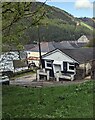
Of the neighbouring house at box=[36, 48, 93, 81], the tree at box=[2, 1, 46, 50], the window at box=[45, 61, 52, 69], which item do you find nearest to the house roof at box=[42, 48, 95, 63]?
the neighbouring house at box=[36, 48, 93, 81]

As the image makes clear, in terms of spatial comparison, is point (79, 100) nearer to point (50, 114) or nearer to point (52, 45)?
point (50, 114)

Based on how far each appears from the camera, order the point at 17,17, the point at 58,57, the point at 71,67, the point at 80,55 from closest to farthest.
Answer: the point at 17,17, the point at 71,67, the point at 58,57, the point at 80,55

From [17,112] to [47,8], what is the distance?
12.8 feet

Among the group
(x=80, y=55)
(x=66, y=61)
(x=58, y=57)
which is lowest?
(x=66, y=61)

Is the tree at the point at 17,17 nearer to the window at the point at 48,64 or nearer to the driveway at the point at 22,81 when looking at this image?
the driveway at the point at 22,81

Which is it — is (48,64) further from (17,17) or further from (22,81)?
(17,17)

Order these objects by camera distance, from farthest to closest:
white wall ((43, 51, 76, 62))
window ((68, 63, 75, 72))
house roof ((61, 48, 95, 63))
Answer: white wall ((43, 51, 76, 62)) < house roof ((61, 48, 95, 63)) < window ((68, 63, 75, 72))

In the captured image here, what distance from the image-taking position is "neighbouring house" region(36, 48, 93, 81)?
39.9m

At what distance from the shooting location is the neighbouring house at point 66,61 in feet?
Result: 131

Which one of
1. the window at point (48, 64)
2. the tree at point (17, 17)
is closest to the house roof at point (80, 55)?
the window at point (48, 64)

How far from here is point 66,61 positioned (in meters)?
41.2

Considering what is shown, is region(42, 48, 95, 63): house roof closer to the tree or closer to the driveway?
the driveway

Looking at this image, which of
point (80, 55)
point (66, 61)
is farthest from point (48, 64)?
point (80, 55)

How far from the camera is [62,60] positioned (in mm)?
41562
